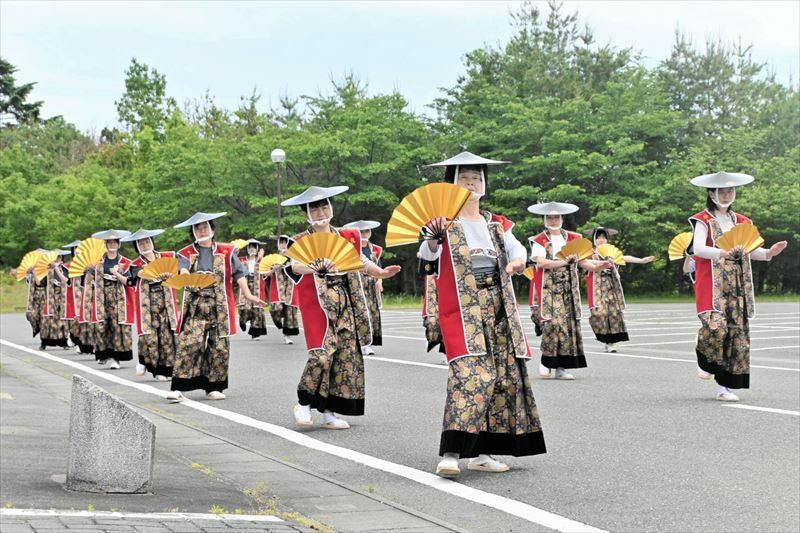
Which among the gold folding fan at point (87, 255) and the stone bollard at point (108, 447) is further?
the gold folding fan at point (87, 255)

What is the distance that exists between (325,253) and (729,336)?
13.6 ft

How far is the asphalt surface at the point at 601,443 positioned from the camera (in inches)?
229

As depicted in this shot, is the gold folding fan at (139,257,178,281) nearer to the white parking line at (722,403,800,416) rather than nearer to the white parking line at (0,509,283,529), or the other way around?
the white parking line at (722,403,800,416)

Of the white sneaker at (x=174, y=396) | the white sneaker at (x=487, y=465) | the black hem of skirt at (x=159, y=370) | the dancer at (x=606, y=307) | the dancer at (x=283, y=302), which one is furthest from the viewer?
the dancer at (x=283, y=302)

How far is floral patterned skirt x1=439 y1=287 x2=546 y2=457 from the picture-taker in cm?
660

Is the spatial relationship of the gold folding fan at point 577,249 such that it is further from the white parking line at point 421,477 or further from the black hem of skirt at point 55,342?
the black hem of skirt at point 55,342

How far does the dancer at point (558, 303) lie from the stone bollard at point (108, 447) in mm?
7516

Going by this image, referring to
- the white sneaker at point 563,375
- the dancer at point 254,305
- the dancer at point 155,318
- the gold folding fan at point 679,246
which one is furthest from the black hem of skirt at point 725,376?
the dancer at point 254,305

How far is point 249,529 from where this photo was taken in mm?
4875

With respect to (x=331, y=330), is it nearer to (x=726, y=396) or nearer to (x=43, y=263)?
(x=726, y=396)

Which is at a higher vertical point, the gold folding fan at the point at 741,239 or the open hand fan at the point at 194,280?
the gold folding fan at the point at 741,239

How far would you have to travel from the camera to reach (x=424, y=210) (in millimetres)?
6680

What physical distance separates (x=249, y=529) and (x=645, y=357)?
1141 cm

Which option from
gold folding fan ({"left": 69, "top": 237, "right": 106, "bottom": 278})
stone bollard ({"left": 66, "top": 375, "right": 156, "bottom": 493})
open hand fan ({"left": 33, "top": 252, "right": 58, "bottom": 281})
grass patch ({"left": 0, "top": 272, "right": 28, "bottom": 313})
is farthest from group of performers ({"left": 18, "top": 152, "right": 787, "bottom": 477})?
grass patch ({"left": 0, "top": 272, "right": 28, "bottom": 313})
